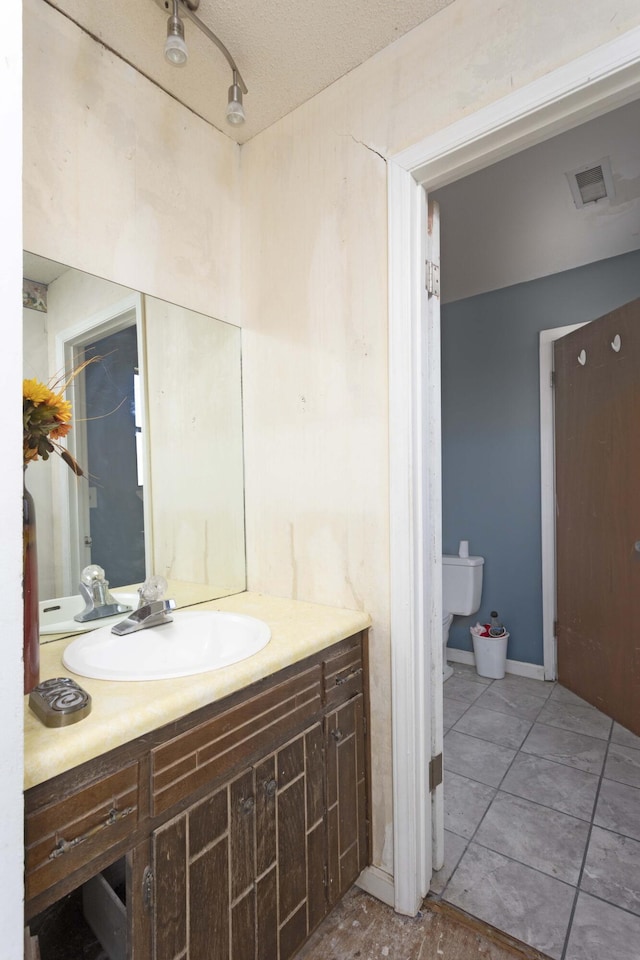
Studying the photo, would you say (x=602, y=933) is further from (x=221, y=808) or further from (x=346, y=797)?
(x=221, y=808)

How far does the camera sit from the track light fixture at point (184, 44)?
1167 mm

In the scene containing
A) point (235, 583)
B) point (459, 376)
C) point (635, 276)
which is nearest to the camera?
point (235, 583)

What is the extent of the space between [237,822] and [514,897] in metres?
0.99

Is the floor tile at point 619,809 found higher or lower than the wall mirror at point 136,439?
lower

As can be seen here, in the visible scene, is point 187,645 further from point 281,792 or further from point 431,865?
point 431,865

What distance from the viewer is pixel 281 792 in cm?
111

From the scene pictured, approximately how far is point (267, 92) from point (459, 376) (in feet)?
6.98

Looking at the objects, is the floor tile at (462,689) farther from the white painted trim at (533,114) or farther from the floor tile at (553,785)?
the white painted trim at (533,114)

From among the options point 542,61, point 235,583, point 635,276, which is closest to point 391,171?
point 542,61

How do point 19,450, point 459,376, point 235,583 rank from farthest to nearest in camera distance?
point 459,376 < point 235,583 < point 19,450

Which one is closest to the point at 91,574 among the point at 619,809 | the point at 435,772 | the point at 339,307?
the point at 339,307

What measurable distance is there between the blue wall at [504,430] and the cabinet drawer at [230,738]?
7.12 ft

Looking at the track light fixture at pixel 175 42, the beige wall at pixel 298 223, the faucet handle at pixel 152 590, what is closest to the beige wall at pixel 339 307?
the beige wall at pixel 298 223

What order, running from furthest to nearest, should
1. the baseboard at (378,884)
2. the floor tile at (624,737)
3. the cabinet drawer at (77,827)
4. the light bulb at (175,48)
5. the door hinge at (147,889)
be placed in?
the floor tile at (624,737) < the baseboard at (378,884) < the light bulb at (175,48) < the door hinge at (147,889) < the cabinet drawer at (77,827)
